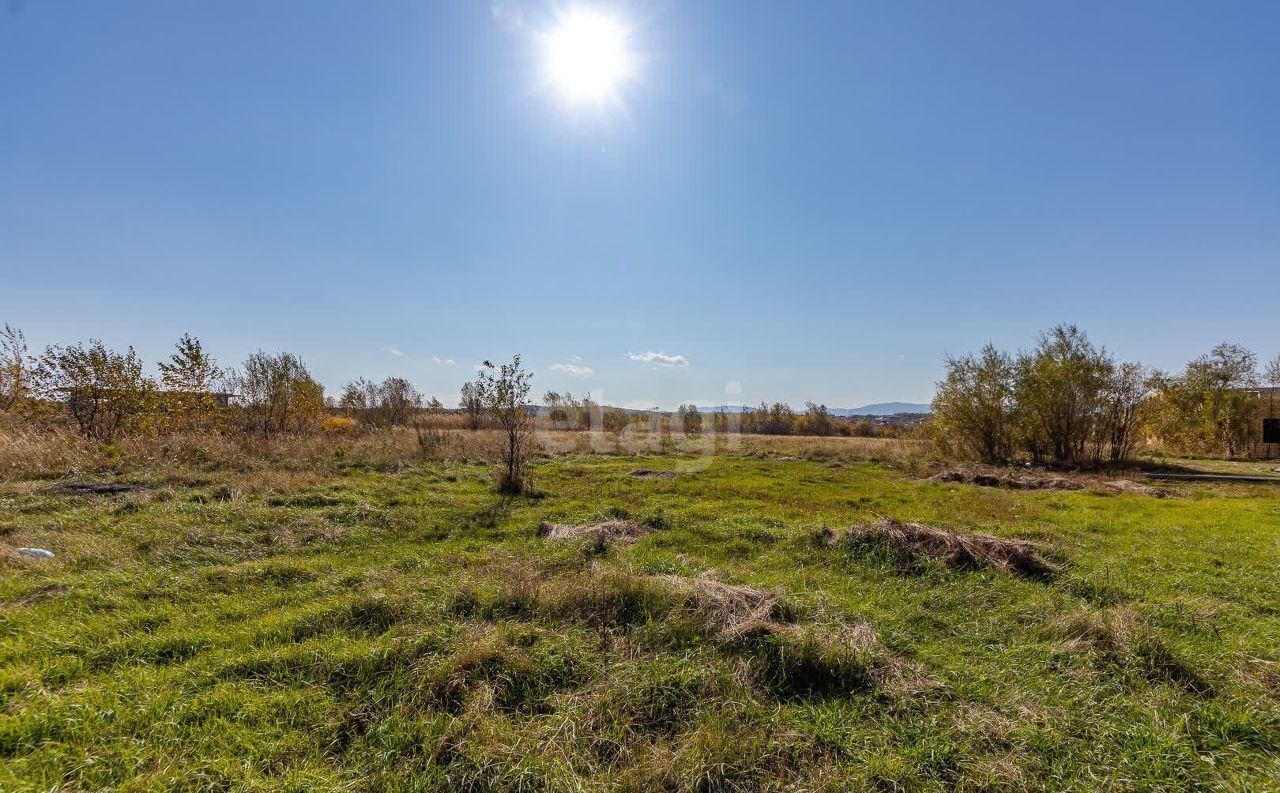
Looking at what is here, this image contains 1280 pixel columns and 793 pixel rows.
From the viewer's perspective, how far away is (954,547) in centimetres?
621

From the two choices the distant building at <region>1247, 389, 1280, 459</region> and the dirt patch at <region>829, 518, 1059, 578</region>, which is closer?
the dirt patch at <region>829, 518, 1059, 578</region>

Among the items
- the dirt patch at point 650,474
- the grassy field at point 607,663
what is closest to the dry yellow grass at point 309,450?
the grassy field at point 607,663

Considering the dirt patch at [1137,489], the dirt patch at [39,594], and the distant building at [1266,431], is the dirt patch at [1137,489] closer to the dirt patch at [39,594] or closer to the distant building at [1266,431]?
the dirt patch at [39,594]

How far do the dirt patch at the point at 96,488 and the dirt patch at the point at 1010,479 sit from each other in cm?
2053

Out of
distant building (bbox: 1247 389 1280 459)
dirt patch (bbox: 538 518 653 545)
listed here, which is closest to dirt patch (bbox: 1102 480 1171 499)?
dirt patch (bbox: 538 518 653 545)

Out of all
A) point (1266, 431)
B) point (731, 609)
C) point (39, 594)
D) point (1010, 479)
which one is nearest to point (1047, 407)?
point (1010, 479)

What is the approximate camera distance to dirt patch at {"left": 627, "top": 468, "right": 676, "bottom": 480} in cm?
1380

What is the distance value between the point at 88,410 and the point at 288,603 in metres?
15.1

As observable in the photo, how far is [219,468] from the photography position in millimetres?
11414

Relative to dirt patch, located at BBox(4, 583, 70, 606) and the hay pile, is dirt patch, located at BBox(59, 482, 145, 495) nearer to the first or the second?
dirt patch, located at BBox(4, 583, 70, 606)

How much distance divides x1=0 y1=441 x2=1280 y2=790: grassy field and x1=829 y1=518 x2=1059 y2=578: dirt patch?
0.19m

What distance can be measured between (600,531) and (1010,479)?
14.5 m

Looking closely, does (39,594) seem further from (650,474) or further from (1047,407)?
(1047,407)

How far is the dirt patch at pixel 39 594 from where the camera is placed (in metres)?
4.09
